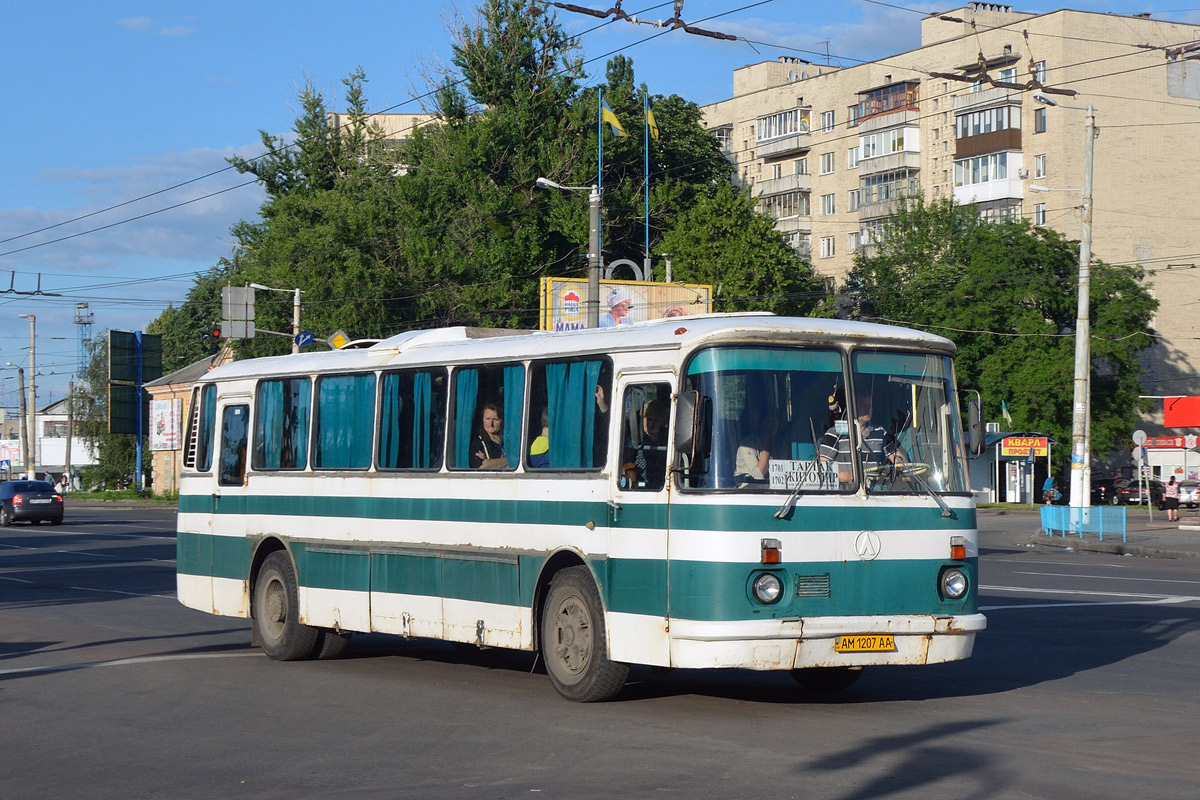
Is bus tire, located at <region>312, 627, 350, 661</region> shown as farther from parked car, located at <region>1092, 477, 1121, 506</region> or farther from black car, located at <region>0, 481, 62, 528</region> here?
parked car, located at <region>1092, 477, 1121, 506</region>

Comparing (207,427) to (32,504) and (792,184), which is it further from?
(792,184)

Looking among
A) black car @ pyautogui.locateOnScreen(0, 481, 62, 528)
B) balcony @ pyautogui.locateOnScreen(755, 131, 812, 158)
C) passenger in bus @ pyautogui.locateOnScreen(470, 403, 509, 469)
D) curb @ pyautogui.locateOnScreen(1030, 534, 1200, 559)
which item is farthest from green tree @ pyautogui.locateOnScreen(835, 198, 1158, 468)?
passenger in bus @ pyautogui.locateOnScreen(470, 403, 509, 469)

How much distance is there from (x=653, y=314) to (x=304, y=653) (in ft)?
125

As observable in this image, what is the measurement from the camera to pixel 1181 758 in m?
8.66

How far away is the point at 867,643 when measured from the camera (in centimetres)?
1007

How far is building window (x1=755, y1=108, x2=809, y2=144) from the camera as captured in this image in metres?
91.7

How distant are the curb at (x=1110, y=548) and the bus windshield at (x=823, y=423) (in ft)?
80.5

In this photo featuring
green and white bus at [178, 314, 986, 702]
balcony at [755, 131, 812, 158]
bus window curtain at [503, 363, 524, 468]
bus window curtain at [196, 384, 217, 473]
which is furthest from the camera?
balcony at [755, 131, 812, 158]

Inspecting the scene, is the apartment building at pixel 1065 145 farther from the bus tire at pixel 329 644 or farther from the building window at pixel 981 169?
the bus tire at pixel 329 644

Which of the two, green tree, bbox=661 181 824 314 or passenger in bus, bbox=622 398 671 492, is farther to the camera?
green tree, bbox=661 181 824 314

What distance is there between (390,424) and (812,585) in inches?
183

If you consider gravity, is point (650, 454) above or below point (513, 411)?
below

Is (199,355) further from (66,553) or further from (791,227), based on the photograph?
(66,553)

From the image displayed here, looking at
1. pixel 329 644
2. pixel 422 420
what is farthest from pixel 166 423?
pixel 422 420
